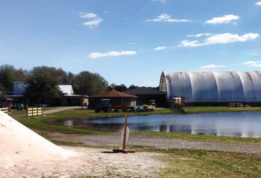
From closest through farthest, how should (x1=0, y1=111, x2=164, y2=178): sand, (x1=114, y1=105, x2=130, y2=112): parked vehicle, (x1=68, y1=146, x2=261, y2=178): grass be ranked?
1. (x1=0, y1=111, x2=164, y2=178): sand
2. (x1=68, y1=146, x2=261, y2=178): grass
3. (x1=114, y1=105, x2=130, y2=112): parked vehicle

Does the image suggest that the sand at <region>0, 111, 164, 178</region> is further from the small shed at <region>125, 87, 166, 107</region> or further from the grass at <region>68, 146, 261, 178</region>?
the small shed at <region>125, 87, 166, 107</region>

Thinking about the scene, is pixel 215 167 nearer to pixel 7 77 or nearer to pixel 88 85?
pixel 88 85

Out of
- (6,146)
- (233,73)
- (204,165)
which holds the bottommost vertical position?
(204,165)

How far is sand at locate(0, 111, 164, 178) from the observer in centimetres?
778

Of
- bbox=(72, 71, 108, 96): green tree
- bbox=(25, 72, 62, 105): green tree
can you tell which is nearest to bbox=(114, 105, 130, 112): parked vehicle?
bbox=(25, 72, 62, 105): green tree

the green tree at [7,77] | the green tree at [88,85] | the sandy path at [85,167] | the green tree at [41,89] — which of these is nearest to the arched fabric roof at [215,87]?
the green tree at [41,89]

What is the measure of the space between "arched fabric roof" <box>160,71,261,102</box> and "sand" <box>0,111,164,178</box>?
217ft

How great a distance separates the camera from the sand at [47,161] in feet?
25.5

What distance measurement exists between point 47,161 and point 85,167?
1206 millimetres

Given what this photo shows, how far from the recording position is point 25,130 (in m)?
9.97

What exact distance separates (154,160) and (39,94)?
2793 inches

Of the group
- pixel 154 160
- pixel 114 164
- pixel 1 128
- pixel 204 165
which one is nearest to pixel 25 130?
pixel 1 128

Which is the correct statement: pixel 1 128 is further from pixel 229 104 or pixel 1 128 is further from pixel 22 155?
pixel 229 104

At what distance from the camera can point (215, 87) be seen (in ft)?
254
